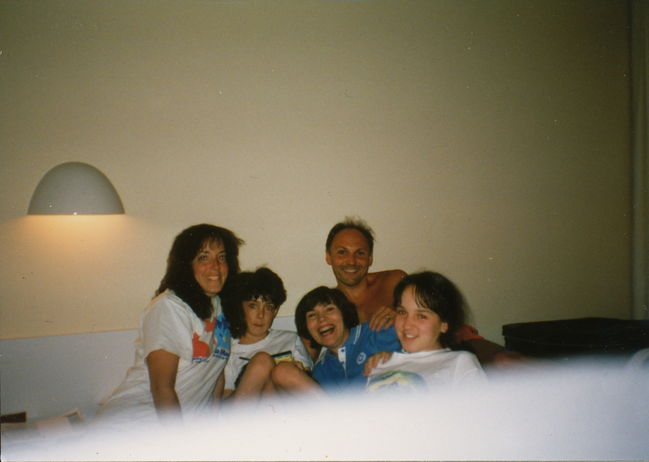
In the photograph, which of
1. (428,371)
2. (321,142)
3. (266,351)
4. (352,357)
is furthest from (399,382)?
(321,142)

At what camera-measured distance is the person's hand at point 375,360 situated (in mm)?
1546

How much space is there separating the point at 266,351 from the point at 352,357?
1.16 feet

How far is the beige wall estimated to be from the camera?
6.63ft

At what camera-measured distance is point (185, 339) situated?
157cm

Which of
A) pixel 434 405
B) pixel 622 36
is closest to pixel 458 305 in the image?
pixel 434 405

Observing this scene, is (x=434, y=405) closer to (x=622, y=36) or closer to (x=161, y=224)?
(x=161, y=224)

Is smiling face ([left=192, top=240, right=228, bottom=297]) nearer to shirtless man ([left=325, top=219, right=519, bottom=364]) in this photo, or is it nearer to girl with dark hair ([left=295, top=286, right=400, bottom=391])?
girl with dark hair ([left=295, top=286, right=400, bottom=391])

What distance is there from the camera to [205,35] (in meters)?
2.13

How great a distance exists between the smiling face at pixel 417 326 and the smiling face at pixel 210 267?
27.0 inches

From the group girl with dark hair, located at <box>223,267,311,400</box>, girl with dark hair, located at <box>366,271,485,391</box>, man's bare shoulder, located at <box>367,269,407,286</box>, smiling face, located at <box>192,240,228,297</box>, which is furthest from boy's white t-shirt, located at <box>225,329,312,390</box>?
man's bare shoulder, located at <box>367,269,407,286</box>

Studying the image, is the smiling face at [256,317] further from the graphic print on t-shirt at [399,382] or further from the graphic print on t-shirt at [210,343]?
the graphic print on t-shirt at [399,382]

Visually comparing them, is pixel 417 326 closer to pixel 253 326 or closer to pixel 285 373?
pixel 285 373

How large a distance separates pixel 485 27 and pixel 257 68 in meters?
1.28

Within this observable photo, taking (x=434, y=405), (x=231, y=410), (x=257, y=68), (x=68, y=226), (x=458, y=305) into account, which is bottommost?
(x=231, y=410)
